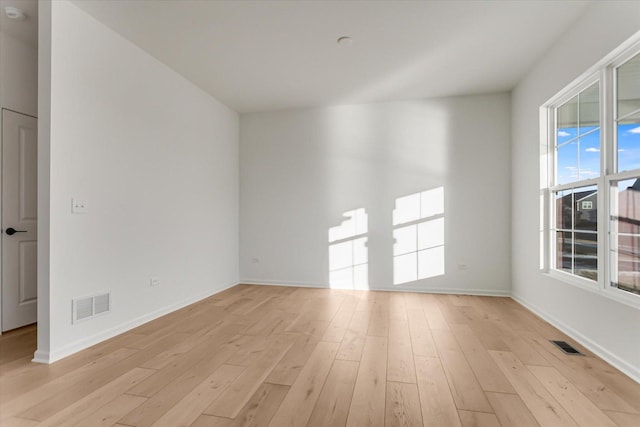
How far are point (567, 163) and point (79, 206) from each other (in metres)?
4.57

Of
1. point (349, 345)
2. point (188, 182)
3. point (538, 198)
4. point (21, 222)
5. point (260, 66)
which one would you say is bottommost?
point (349, 345)

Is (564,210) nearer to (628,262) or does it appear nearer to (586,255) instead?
(586,255)

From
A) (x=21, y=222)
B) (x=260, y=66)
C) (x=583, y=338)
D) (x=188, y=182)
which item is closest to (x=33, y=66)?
(x=21, y=222)

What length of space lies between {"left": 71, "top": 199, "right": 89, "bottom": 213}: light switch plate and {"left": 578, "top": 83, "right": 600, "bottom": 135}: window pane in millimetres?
4397

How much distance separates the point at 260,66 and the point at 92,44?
1591 millimetres

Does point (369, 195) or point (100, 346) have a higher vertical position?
point (369, 195)

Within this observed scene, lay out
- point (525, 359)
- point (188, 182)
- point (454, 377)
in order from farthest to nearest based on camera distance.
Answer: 1. point (188, 182)
2. point (525, 359)
3. point (454, 377)

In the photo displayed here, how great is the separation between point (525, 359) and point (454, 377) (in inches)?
28.1

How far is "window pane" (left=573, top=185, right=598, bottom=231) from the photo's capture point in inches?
103

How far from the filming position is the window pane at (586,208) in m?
2.61

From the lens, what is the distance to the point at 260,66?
3582mm

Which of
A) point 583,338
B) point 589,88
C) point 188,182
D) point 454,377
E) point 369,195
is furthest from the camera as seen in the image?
point 369,195

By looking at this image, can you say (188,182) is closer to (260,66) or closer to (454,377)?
(260,66)

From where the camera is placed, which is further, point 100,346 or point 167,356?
point 100,346
